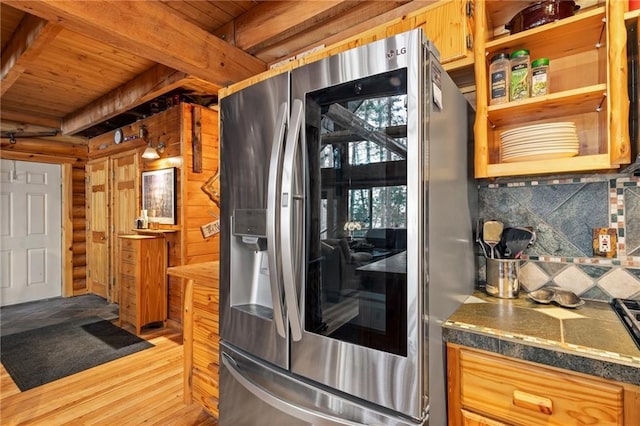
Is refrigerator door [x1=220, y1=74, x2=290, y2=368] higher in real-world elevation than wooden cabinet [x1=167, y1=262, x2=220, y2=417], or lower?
higher

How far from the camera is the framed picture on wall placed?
3662 millimetres

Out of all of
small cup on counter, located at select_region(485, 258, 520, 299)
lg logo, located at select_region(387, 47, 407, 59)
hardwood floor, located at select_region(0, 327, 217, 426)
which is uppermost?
lg logo, located at select_region(387, 47, 407, 59)

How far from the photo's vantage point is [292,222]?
1.07 metres

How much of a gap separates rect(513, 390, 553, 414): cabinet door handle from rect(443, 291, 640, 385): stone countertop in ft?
0.34

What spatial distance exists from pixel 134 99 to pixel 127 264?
6.01 feet

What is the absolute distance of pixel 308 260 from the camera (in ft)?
3.58

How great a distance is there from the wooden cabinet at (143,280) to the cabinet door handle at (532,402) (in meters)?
3.61

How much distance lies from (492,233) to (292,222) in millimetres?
899

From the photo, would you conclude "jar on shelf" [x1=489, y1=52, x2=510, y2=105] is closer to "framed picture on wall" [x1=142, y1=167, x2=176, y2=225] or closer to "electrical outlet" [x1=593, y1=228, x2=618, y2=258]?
"electrical outlet" [x1=593, y1=228, x2=618, y2=258]

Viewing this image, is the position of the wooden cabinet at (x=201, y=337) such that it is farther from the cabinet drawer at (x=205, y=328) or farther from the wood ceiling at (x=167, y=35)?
the wood ceiling at (x=167, y=35)

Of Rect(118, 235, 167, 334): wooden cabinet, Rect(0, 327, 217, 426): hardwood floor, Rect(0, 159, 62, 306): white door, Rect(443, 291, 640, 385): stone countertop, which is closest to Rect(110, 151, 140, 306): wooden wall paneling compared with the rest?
Rect(118, 235, 167, 334): wooden cabinet

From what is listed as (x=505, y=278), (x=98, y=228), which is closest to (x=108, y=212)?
(x=98, y=228)

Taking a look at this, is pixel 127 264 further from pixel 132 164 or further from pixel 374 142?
Result: pixel 374 142

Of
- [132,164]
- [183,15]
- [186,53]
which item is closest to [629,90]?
[186,53]
